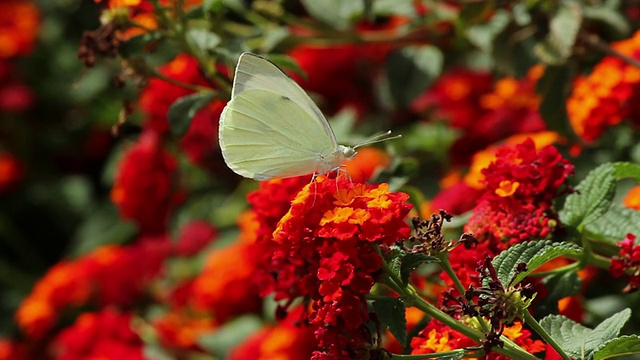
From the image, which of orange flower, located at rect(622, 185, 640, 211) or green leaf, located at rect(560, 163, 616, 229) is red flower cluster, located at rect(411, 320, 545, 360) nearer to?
green leaf, located at rect(560, 163, 616, 229)

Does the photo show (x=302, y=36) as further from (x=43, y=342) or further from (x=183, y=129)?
(x=43, y=342)

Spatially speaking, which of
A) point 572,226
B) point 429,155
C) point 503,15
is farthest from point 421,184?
point 572,226

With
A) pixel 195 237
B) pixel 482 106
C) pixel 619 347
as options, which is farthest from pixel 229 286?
pixel 619 347

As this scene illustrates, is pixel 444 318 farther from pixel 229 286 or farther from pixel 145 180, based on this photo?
pixel 145 180

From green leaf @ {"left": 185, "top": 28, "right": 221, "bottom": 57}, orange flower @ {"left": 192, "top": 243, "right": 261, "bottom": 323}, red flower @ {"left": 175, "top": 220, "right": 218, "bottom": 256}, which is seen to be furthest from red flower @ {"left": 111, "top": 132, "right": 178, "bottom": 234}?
green leaf @ {"left": 185, "top": 28, "right": 221, "bottom": 57}

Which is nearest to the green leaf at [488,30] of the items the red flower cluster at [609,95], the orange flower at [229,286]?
the red flower cluster at [609,95]
